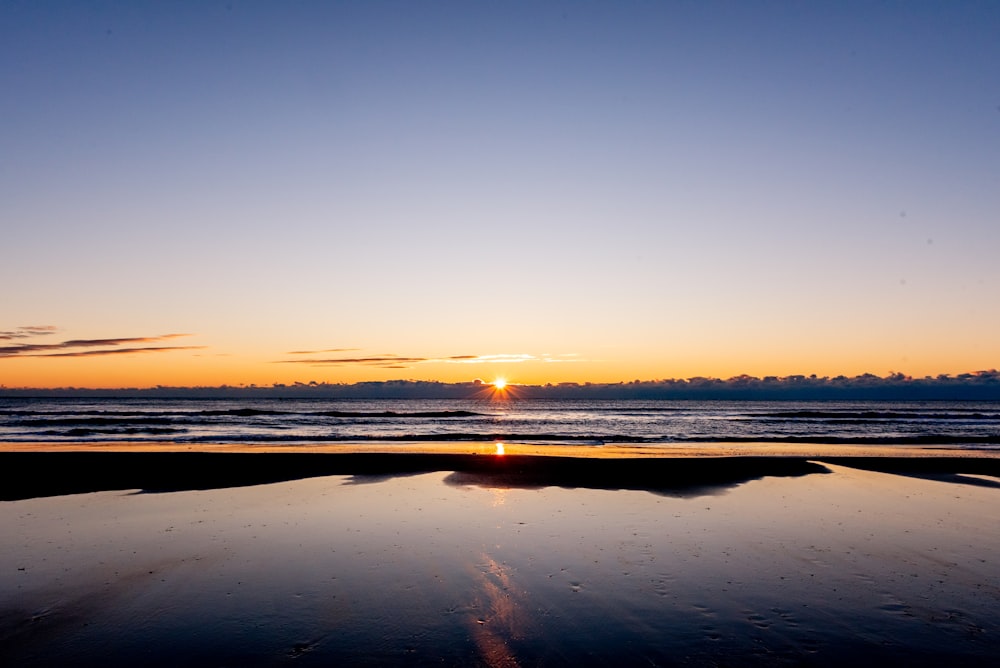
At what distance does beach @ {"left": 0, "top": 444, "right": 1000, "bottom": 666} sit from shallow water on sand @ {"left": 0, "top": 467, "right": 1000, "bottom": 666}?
0.05 meters

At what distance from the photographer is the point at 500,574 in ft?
34.0

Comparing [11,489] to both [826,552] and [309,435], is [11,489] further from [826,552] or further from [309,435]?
[309,435]

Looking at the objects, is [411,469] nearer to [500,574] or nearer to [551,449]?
[551,449]

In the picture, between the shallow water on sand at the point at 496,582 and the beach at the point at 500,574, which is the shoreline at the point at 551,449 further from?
the shallow water on sand at the point at 496,582

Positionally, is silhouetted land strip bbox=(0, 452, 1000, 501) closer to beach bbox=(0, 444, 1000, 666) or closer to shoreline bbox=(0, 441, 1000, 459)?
beach bbox=(0, 444, 1000, 666)

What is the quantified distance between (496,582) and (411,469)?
49.5ft

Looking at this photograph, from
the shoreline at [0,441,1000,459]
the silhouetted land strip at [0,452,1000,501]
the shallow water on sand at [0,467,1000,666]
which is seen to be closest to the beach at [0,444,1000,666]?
the shallow water on sand at [0,467,1000,666]

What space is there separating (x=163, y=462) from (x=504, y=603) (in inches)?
864

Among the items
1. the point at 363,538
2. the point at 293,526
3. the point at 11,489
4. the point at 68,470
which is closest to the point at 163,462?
the point at 68,470

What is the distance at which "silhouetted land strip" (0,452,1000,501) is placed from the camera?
67.9 ft

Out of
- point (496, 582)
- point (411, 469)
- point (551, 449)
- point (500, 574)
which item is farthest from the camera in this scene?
point (551, 449)

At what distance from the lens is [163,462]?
25.9 meters

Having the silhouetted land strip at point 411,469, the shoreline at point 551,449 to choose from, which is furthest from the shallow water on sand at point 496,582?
the shoreline at point 551,449

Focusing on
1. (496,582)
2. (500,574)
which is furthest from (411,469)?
(496,582)
